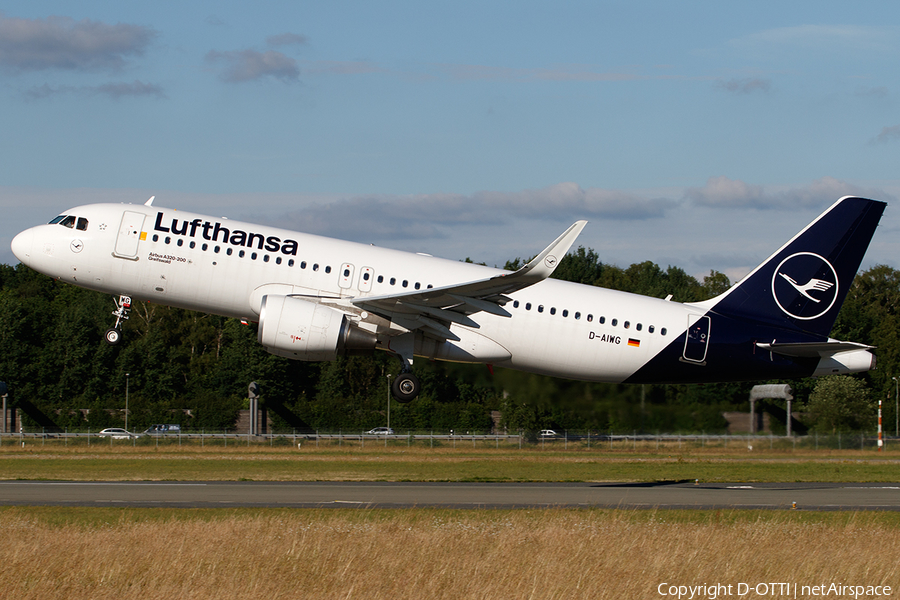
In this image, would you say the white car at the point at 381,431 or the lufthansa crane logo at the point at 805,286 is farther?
the white car at the point at 381,431

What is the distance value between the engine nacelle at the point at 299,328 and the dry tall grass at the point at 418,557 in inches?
294

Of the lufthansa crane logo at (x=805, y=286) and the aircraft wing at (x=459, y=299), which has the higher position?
the lufthansa crane logo at (x=805, y=286)

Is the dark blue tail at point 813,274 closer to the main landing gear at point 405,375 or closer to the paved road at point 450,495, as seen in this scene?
the paved road at point 450,495

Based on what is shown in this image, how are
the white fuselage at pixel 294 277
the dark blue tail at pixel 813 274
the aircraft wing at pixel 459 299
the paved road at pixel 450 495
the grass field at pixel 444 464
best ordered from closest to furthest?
1. the aircraft wing at pixel 459 299
2. the paved road at pixel 450 495
3. the white fuselage at pixel 294 277
4. the dark blue tail at pixel 813 274
5. the grass field at pixel 444 464

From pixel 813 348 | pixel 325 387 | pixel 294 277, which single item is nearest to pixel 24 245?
pixel 294 277

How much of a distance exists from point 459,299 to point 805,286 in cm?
1315

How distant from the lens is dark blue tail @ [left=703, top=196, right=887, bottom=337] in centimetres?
3353

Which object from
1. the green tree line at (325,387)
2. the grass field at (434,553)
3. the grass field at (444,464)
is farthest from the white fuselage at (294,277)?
the grass field at (434,553)

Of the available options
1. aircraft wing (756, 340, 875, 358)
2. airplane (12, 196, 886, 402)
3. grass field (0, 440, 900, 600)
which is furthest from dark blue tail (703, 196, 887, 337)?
grass field (0, 440, 900, 600)

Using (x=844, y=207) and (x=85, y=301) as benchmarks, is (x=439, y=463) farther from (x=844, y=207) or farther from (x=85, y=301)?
(x=85, y=301)

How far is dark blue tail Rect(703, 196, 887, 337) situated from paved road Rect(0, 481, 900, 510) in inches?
238

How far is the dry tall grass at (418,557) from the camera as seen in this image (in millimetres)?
15055

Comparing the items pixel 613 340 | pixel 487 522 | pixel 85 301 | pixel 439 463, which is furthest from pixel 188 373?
pixel 487 522

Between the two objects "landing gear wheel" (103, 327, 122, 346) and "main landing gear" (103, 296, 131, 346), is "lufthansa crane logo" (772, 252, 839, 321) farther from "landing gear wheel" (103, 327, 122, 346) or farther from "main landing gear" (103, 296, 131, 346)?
"landing gear wheel" (103, 327, 122, 346)
